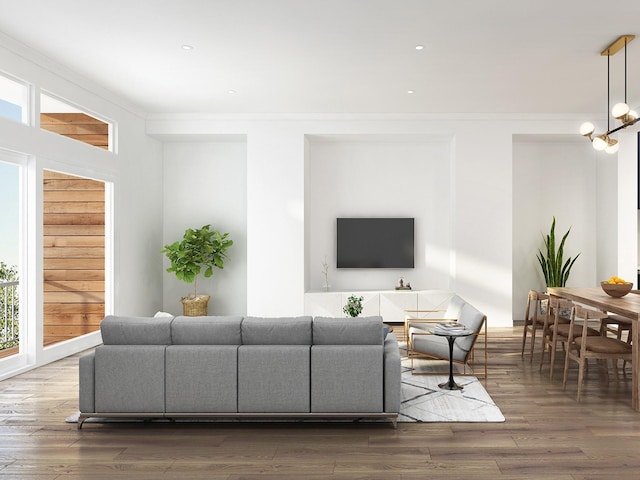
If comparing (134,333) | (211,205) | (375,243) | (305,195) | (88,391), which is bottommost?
(88,391)

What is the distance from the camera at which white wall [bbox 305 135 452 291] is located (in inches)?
337

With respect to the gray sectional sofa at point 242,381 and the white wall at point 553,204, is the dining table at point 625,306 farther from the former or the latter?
the white wall at point 553,204

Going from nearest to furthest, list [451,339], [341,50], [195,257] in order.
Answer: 1. [451,339]
2. [341,50]
3. [195,257]

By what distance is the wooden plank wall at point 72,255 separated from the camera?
579 cm

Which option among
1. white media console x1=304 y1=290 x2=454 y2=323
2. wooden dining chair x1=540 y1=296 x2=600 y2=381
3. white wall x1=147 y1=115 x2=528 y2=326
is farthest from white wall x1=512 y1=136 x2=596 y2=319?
wooden dining chair x1=540 y1=296 x2=600 y2=381

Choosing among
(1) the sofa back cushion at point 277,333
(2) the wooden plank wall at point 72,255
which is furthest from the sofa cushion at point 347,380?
(2) the wooden plank wall at point 72,255

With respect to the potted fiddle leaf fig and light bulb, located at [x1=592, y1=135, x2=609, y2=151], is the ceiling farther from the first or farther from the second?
the potted fiddle leaf fig

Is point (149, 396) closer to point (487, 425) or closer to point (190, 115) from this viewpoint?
point (487, 425)

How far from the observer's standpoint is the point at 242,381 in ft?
12.0

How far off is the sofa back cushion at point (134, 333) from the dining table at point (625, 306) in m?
3.51

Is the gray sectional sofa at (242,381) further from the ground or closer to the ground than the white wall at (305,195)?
closer to the ground

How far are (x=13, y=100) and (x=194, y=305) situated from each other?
3.85m

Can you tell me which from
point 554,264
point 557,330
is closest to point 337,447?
point 557,330

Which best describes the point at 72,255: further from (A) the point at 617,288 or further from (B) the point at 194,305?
(A) the point at 617,288
